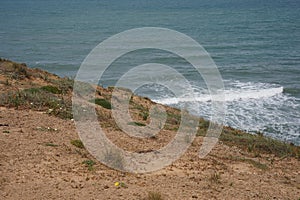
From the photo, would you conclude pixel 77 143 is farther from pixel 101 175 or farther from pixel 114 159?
→ pixel 101 175

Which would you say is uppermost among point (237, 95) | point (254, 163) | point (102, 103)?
point (102, 103)

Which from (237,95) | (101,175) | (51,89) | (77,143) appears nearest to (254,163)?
(101,175)

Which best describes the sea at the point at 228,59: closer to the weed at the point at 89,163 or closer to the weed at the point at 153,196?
the weed at the point at 89,163

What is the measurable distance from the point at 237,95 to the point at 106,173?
20.7 metres

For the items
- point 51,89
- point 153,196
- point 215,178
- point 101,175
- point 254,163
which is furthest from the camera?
point 51,89

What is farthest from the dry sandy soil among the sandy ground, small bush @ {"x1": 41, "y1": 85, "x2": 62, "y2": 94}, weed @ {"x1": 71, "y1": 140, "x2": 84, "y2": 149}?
small bush @ {"x1": 41, "y1": 85, "x2": 62, "y2": 94}

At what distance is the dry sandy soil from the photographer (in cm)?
820

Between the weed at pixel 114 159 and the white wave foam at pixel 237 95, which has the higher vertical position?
the weed at pixel 114 159

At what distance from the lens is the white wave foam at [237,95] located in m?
27.2

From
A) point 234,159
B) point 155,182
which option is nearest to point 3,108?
point 155,182

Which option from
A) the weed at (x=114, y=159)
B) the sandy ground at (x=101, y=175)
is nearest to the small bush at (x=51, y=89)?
the sandy ground at (x=101, y=175)

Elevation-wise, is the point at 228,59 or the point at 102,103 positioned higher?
the point at 102,103

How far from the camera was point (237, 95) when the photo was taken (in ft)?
93.2

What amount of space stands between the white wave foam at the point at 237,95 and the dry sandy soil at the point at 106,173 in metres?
14.3
